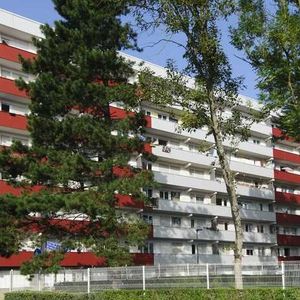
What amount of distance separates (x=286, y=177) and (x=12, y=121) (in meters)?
37.5

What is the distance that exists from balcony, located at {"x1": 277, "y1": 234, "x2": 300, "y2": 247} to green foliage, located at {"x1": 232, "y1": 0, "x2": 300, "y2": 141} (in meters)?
44.7

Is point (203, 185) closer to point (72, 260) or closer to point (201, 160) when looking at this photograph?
point (201, 160)

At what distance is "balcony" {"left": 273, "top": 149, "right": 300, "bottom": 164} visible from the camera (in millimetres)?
70812

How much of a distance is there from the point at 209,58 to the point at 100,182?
11.4 m

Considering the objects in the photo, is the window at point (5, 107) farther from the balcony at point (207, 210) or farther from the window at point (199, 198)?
the window at point (199, 198)

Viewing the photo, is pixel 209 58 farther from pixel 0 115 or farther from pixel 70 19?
pixel 0 115

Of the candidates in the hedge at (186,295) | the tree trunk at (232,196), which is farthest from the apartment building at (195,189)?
the tree trunk at (232,196)

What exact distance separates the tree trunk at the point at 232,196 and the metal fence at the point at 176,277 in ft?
2.70

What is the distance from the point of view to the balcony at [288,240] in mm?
67875

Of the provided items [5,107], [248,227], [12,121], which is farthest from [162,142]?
[12,121]

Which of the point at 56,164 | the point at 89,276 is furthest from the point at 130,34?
the point at 89,276

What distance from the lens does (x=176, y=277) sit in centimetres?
2388

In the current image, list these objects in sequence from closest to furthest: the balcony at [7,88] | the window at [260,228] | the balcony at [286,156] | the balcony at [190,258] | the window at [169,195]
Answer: the balcony at [7,88] → the balcony at [190,258] → the window at [169,195] → the window at [260,228] → the balcony at [286,156]

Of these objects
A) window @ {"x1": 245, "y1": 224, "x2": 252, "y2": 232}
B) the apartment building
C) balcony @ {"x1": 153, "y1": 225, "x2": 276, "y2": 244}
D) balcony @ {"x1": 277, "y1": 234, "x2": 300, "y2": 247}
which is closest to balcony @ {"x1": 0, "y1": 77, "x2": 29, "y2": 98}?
the apartment building
